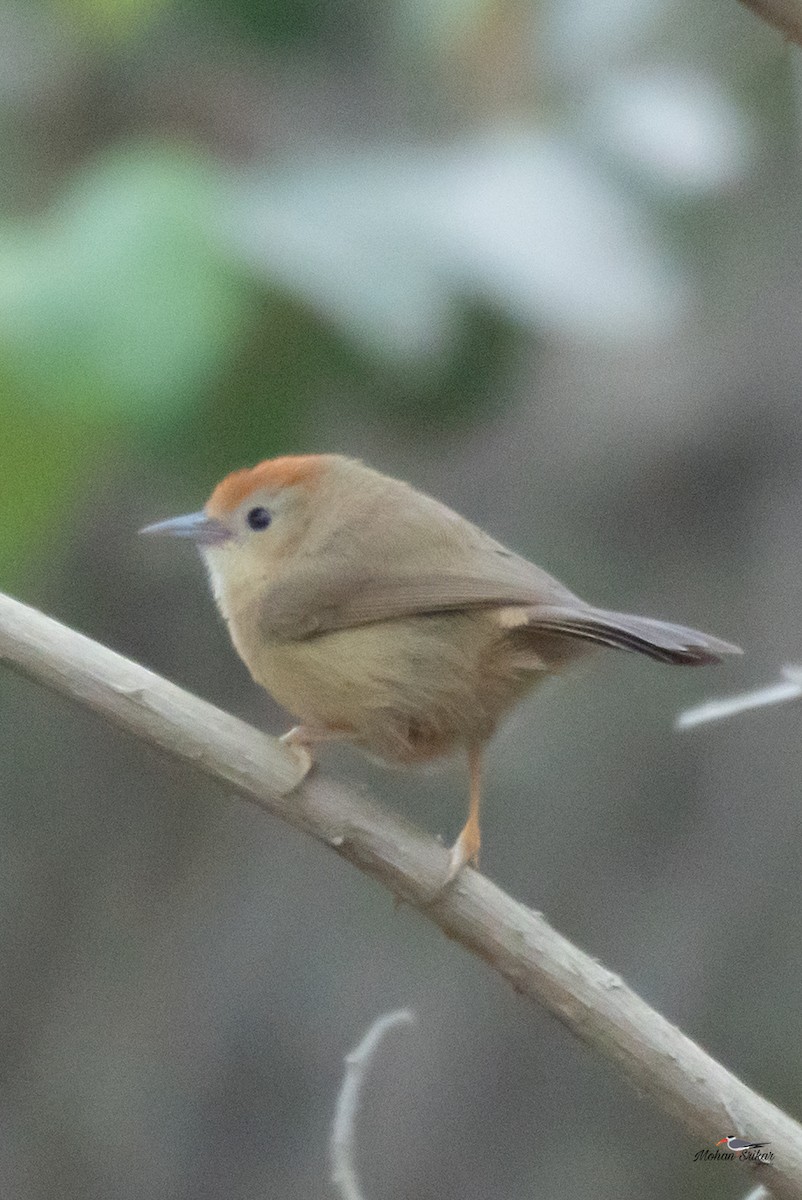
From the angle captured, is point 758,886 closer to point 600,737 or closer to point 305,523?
point 600,737

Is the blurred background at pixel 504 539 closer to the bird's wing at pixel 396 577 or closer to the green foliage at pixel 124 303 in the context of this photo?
the green foliage at pixel 124 303

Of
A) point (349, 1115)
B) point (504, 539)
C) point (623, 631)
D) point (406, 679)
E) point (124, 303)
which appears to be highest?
point (504, 539)

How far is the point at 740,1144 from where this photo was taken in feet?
6.36

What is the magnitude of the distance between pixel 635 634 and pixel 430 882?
0.50m

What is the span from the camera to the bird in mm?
1934

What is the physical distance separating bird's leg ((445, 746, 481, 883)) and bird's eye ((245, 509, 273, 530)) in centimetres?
62

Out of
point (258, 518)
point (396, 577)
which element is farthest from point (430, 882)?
point (258, 518)

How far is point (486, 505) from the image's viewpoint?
184 inches

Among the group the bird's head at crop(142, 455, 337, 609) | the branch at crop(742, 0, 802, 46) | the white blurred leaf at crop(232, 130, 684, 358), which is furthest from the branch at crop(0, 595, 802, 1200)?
the white blurred leaf at crop(232, 130, 684, 358)

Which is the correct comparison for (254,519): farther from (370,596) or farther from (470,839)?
(470,839)

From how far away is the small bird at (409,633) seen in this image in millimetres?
2477

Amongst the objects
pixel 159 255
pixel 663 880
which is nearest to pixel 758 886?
pixel 663 880

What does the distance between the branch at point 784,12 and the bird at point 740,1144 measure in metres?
1.41

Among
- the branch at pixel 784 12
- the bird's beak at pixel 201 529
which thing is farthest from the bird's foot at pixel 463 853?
the branch at pixel 784 12
